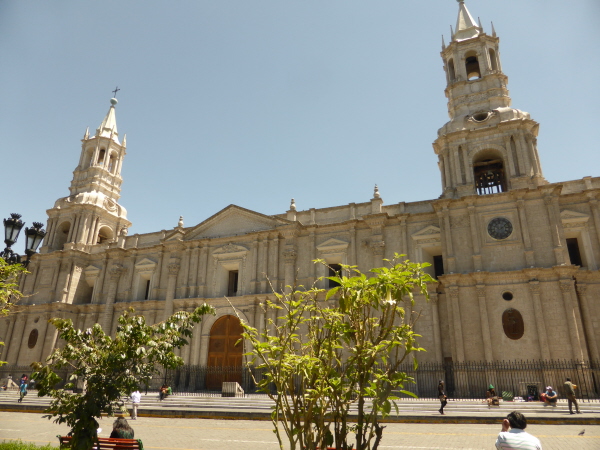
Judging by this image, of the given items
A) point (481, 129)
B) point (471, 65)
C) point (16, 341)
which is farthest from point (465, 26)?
point (16, 341)

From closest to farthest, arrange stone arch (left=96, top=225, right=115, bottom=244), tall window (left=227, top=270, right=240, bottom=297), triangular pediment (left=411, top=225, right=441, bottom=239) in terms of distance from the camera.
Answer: triangular pediment (left=411, top=225, right=441, bottom=239)
tall window (left=227, top=270, right=240, bottom=297)
stone arch (left=96, top=225, right=115, bottom=244)

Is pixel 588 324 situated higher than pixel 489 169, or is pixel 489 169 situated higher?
pixel 489 169

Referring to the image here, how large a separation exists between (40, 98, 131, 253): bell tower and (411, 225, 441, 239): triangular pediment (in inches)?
853

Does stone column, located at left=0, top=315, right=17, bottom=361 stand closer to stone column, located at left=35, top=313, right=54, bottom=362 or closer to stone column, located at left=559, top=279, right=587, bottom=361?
stone column, located at left=35, top=313, right=54, bottom=362

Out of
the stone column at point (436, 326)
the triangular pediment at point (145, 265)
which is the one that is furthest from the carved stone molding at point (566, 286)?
the triangular pediment at point (145, 265)

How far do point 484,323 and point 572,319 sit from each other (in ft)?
11.7

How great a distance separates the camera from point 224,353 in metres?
25.7

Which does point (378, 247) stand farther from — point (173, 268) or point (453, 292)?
point (173, 268)

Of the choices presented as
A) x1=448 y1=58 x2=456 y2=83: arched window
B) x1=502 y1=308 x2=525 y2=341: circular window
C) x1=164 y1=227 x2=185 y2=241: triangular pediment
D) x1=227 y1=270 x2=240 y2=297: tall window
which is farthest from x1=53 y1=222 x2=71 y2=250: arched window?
x1=502 y1=308 x2=525 y2=341: circular window

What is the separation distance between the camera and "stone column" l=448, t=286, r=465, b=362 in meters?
19.6

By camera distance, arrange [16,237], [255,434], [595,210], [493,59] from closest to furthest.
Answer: [16,237], [255,434], [595,210], [493,59]

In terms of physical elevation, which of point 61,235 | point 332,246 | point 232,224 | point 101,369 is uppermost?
point 61,235

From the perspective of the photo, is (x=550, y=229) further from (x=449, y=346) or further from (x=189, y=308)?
(x=189, y=308)

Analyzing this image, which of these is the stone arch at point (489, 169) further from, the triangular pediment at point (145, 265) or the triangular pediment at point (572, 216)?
the triangular pediment at point (145, 265)
